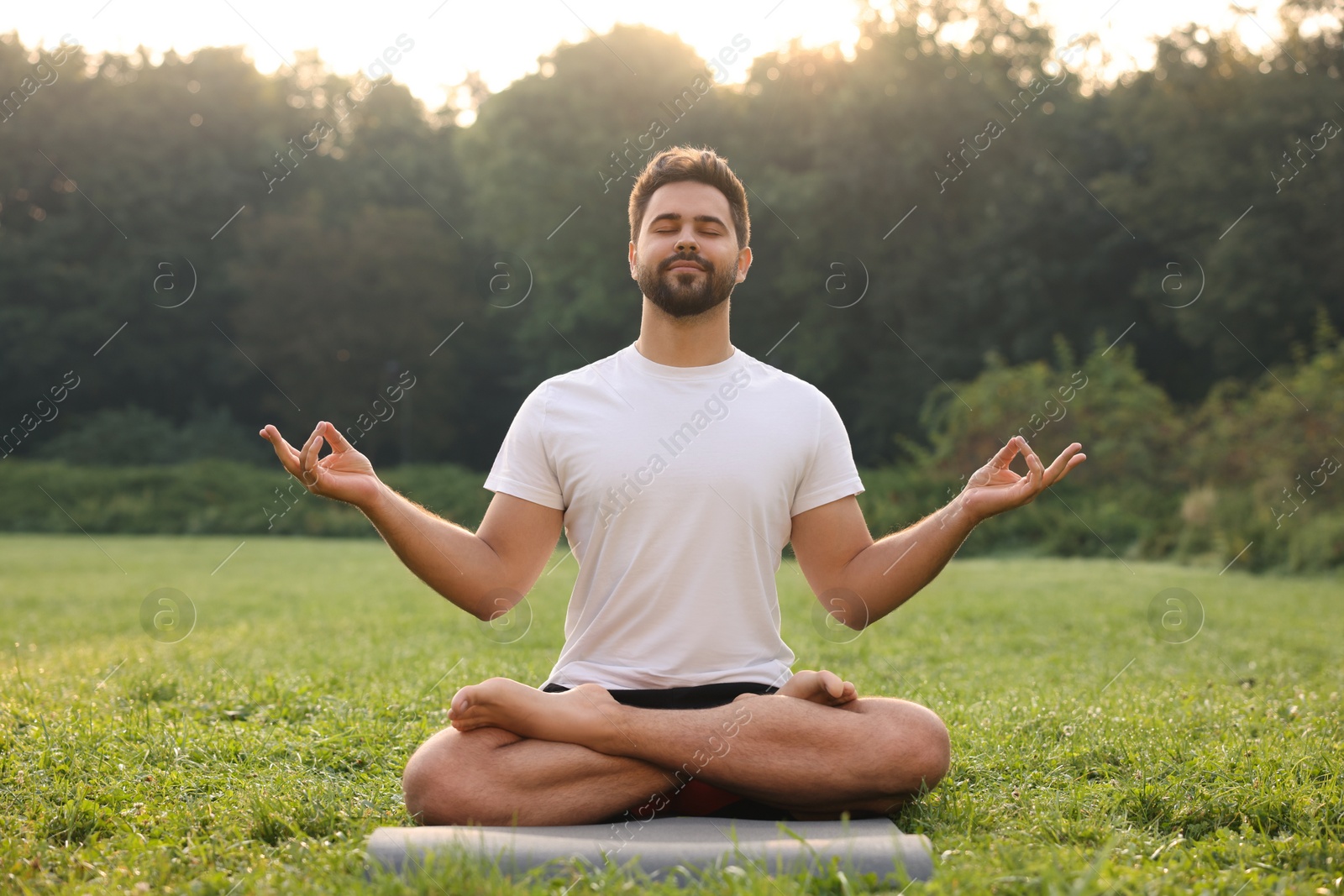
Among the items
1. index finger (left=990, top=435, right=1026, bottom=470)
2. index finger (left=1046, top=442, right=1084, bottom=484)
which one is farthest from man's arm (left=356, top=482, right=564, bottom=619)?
index finger (left=1046, top=442, right=1084, bottom=484)

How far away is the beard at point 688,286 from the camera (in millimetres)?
Answer: 3621

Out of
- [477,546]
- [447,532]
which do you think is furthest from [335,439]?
[477,546]

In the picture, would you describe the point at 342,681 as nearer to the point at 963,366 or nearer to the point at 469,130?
the point at 963,366

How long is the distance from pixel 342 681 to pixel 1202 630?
664 cm

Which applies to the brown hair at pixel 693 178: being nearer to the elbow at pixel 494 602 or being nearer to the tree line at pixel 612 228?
the elbow at pixel 494 602

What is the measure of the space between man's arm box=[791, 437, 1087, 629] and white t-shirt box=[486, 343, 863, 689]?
85 millimetres

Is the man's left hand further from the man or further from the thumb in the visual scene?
the thumb

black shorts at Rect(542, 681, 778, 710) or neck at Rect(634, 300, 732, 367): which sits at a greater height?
neck at Rect(634, 300, 732, 367)

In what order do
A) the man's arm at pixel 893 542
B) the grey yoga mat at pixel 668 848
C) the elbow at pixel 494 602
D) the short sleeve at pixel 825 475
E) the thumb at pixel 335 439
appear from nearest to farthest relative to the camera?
the grey yoga mat at pixel 668 848 < the thumb at pixel 335 439 < the man's arm at pixel 893 542 < the elbow at pixel 494 602 < the short sleeve at pixel 825 475

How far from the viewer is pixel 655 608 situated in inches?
136

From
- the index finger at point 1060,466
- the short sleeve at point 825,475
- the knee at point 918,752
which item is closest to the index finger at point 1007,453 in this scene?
the index finger at point 1060,466

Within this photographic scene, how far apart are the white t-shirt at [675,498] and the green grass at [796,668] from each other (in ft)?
2.49

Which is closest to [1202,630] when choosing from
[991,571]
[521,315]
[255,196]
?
[991,571]

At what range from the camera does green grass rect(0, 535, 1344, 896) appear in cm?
284
